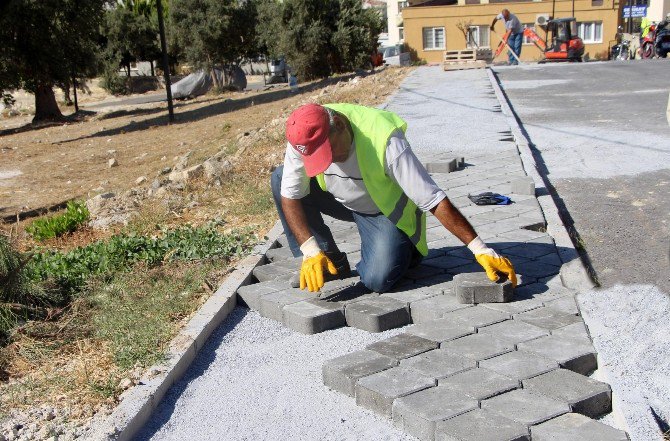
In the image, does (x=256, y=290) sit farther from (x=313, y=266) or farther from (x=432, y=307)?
(x=432, y=307)

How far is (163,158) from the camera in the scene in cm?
1512

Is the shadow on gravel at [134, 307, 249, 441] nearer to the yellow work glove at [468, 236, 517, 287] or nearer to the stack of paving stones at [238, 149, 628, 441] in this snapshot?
the stack of paving stones at [238, 149, 628, 441]

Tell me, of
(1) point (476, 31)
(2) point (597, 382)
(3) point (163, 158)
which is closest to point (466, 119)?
(3) point (163, 158)

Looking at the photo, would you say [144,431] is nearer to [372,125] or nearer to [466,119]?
[372,125]

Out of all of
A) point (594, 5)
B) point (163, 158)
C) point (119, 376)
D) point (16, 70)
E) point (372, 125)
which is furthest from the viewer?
point (594, 5)

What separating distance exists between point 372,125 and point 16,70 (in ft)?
70.4

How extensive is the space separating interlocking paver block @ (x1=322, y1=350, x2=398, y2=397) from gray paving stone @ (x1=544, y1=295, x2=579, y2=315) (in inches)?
44.1

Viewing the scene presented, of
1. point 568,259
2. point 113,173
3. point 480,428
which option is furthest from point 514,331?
point 113,173

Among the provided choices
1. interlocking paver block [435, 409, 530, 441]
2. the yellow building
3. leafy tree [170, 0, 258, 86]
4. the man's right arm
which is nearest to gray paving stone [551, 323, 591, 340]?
interlocking paver block [435, 409, 530, 441]

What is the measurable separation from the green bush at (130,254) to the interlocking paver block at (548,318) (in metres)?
2.24

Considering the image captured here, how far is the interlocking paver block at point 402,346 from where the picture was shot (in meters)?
3.55

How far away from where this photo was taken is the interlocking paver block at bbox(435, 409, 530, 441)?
2.80 meters

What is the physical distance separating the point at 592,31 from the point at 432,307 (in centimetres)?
4666

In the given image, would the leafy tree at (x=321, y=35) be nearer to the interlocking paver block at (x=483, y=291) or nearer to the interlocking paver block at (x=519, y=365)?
the interlocking paver block at (x=483, y=291)
